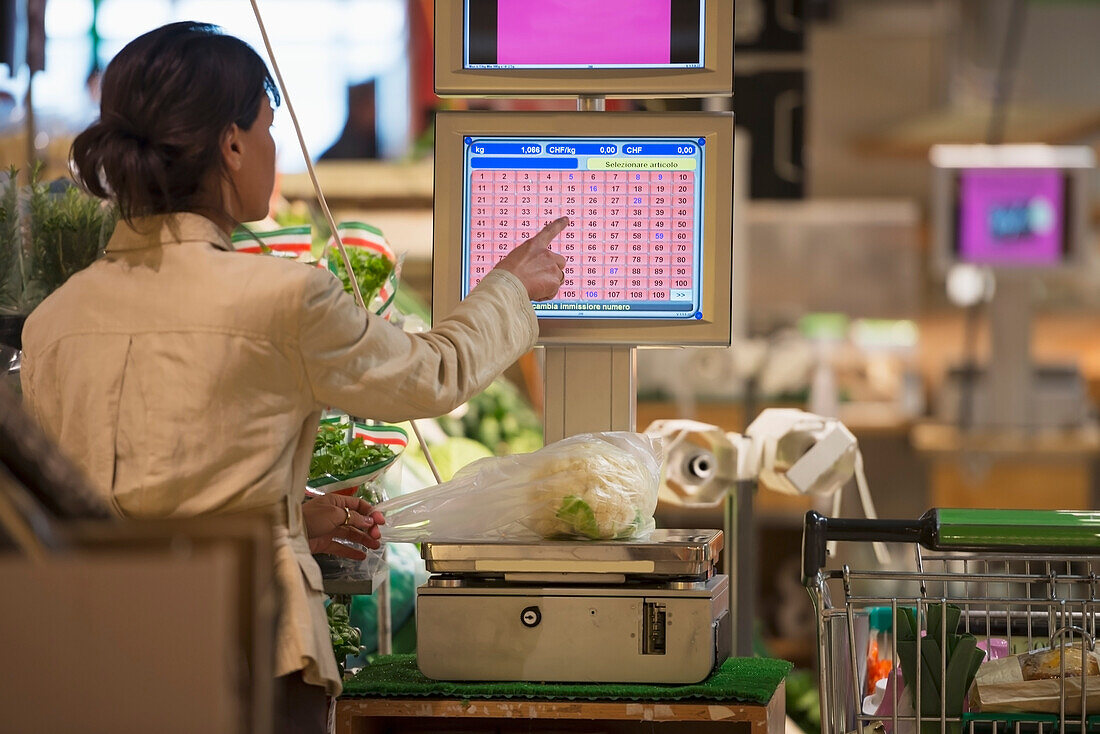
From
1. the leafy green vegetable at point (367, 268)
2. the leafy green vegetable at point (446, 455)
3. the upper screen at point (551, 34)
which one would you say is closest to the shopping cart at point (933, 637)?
the upper screen at point (551, 34)

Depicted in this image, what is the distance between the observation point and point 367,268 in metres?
2.14

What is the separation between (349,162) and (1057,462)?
3408mm

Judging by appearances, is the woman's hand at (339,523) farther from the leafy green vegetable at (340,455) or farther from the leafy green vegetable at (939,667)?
the leafy green vegetable at (939,667)

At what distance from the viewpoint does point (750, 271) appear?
21.4ft

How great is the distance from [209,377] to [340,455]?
538 mm

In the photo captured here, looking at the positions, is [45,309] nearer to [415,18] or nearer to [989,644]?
[989,644]

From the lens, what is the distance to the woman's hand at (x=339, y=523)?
1.63 m

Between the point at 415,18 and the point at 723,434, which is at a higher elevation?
the point at 415,18

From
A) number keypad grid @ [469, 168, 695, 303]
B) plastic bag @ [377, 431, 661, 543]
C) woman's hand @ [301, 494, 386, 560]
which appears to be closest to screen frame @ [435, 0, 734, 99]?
number keypad grid @ [469, 168, 695, 303]

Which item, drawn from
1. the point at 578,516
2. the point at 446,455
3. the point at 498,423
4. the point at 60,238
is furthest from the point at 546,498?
the point at 498,423

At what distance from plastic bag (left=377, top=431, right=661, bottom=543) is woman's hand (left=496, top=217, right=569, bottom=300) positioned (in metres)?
0.20

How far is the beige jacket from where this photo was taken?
1373 millimetres

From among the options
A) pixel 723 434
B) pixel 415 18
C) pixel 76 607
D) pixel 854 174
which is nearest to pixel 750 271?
pixel 854 174

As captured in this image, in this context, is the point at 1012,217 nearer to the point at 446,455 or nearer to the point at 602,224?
the point at 446,455
